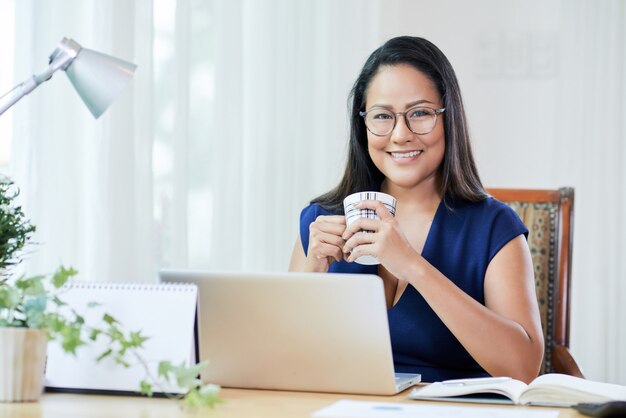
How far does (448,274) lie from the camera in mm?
1945

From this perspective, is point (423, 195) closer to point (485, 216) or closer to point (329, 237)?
point (485, 216)

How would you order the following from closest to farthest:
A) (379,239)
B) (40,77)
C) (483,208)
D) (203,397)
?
1. (203,397)
2. (40,77)
3. (379,239)
4. (483,208)

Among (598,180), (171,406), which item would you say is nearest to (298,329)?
(171,406)

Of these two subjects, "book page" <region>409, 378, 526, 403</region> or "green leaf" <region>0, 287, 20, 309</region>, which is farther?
"book page" <region>409, 378, 526, 403</region>

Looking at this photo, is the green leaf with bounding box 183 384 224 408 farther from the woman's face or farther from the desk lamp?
the woman's face

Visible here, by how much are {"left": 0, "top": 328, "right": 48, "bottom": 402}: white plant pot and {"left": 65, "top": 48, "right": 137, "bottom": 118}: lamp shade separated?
1.22 ft

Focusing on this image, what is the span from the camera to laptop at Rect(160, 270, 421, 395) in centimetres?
133

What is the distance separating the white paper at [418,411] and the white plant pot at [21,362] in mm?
395

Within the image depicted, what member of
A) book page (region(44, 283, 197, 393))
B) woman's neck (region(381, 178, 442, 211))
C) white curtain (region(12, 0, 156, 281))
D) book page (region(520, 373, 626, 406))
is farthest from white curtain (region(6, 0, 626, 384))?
book page (region(520, 373, 626, 406))

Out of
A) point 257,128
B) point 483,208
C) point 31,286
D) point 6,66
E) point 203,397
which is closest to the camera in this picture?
point 203,397

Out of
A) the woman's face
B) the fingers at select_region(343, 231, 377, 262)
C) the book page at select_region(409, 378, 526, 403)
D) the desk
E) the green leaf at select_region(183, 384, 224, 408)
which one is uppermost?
the woman's face

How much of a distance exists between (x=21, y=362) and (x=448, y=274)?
994 mm

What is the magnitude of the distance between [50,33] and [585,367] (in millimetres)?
2601

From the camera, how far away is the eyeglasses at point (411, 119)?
1.92 metres
